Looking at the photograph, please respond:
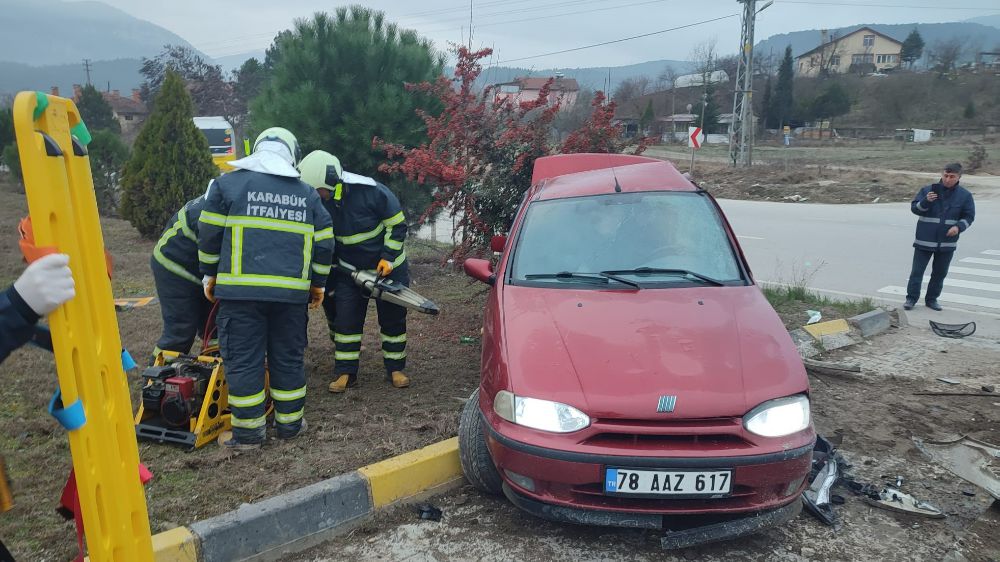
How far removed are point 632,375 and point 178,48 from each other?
159 ft

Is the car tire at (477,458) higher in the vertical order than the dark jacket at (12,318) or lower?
lower

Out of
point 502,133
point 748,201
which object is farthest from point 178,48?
point 502,133

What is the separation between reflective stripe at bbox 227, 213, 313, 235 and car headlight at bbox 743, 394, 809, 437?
8.66 ft

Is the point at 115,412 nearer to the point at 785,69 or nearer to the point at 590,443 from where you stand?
the point at 590,443

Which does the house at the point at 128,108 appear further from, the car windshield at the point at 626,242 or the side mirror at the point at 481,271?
the car windshield at the point at 626,242

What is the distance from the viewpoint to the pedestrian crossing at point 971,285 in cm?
901

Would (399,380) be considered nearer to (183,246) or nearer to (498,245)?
(498,245)

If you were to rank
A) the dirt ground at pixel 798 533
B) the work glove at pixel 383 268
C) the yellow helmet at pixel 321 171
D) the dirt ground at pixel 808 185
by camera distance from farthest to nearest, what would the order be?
the dirt ground at pixel 808 185 < the work glove at pixel 383 268 < the yellow helmet at pixel 321 171 < the dirt ground at pixel 798 533

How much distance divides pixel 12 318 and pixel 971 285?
37.0 ft

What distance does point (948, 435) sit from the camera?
4.52 metres

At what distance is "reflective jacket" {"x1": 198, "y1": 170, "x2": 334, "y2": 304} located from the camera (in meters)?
3.97

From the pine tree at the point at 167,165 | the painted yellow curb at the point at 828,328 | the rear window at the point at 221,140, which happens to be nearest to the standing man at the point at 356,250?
the painted yellow curb at the point at 828,328

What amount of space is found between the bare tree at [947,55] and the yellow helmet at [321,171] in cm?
6547

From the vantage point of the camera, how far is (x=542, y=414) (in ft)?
10.2
